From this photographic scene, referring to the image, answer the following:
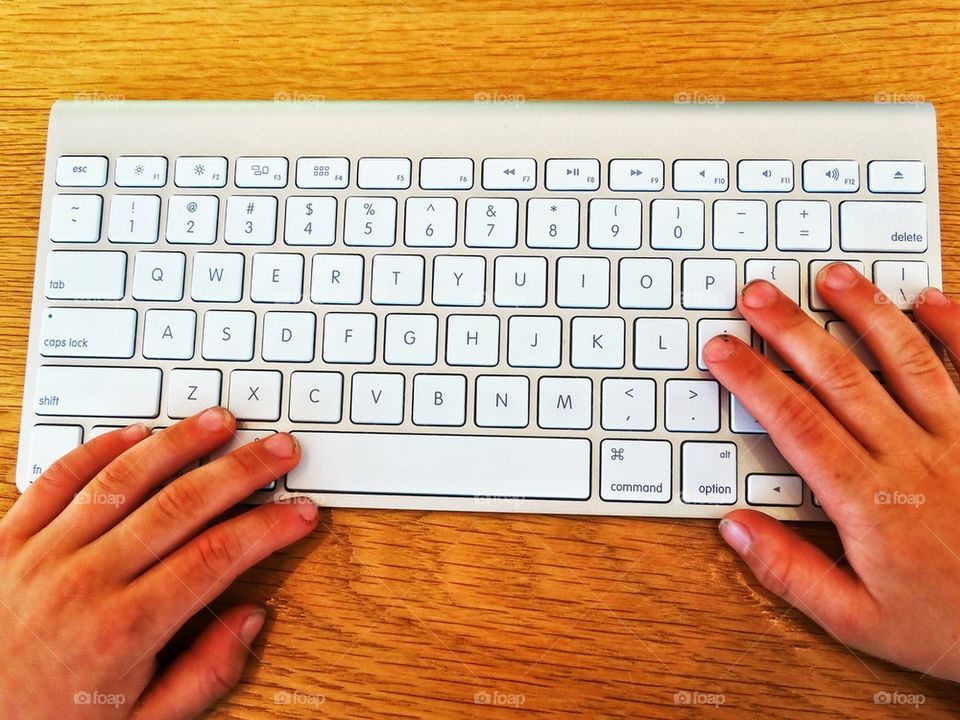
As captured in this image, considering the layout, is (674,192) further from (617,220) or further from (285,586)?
(285,586)

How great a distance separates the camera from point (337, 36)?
0.55m

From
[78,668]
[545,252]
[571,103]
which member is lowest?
[78,668]

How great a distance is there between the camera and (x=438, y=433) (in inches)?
18.9

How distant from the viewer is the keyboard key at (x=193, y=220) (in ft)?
1.66

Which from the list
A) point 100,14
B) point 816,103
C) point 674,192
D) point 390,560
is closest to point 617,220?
point 674,192

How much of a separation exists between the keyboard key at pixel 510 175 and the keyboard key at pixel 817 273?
0.68 feet

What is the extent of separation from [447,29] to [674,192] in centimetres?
23

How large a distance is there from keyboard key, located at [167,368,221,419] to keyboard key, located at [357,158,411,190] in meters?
0.18

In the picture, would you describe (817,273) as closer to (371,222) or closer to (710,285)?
(710,285)

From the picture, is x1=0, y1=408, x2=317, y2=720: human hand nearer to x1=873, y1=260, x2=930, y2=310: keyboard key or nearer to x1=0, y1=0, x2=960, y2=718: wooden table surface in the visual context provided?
x1=0, y1=0, x2=960, y2=718: wooden table surface

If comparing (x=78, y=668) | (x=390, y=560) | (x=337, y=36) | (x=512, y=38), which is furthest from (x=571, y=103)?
(x=78, y=668)

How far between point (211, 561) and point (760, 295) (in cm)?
42

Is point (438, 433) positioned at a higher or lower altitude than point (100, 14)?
lower

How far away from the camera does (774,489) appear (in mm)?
475
